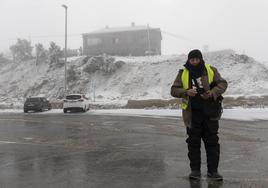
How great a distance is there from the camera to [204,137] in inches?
251

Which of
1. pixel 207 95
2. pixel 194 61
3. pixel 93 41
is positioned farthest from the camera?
pixel 93 41

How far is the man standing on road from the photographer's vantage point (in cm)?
619

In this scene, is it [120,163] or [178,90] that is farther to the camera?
[120,163]

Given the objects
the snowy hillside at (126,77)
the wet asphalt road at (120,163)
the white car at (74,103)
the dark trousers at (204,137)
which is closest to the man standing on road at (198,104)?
the dark trousers at (204,137)

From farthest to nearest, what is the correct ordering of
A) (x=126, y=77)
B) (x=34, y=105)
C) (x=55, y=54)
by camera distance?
(x=55, y=54) < (x=126, y=77) < (x=34, y=105)

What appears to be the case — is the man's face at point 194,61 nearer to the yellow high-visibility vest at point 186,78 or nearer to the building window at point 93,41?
the yellow high-visibility vest at point 186,78

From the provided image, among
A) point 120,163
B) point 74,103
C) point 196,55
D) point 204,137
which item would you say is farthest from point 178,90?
point 74,103

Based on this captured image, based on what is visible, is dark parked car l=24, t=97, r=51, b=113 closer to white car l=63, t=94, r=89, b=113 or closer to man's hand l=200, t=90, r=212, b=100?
white car l=63, t=94, r=89, b=113

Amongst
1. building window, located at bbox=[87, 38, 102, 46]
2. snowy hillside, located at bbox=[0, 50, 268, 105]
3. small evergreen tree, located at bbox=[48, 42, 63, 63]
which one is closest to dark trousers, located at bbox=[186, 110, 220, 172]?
snowy hillside, located at bbox=[0, 50, 268, 105]

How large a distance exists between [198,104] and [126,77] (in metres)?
47.0

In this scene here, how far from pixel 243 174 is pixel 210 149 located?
843mm

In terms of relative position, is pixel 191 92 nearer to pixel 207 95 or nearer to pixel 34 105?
pixel 207 95

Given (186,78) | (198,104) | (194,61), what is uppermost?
(194,61)

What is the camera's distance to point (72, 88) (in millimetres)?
52844
